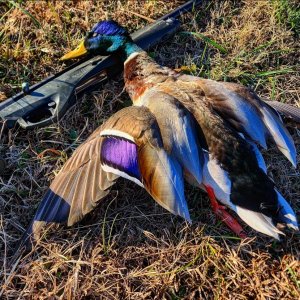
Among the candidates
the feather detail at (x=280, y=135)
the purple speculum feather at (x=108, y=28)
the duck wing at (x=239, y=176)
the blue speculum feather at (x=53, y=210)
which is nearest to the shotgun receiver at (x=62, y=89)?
the purple speculum feather at (x=108, y=28)

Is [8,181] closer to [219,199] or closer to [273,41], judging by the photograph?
[219,199]

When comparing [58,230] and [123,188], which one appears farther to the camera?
[123,188]

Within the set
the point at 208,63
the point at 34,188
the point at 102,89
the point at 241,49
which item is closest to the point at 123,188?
the point at 34,188

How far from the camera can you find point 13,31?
163 inches

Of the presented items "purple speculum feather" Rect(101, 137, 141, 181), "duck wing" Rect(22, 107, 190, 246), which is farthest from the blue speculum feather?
"purple speculum feather" Rect(101, 137, 141, 181)

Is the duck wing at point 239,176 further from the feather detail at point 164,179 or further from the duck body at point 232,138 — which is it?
the feather detail at point 164,179

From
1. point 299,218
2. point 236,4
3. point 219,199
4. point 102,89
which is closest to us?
point 219,199

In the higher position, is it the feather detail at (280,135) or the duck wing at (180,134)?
the duck wing at (180,134)

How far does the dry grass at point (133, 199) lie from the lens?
2906mm

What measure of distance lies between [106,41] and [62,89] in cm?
55

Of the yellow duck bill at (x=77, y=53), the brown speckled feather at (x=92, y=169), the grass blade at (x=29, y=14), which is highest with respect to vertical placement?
the grass blade at (x=29, y=14)

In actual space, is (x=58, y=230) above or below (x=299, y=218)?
above

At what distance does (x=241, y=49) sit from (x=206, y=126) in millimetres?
1317

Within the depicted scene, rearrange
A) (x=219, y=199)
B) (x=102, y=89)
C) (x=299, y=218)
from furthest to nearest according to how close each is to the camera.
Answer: (x=102, y=89) < (x=299, y=218) < (x=219, y=199)
